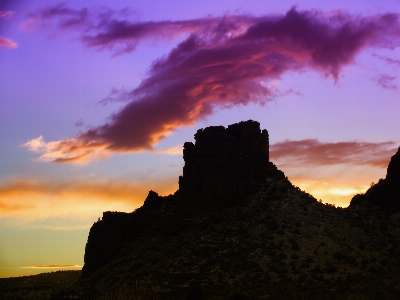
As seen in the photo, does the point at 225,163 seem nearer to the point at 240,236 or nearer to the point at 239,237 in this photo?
the point at 240,236

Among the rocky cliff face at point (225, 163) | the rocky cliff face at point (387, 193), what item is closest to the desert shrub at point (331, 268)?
the rocky cliff face at point (225, 163)

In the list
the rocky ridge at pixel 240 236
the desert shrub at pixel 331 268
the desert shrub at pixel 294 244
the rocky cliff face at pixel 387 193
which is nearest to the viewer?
the rocky ridge at pixel 240 236

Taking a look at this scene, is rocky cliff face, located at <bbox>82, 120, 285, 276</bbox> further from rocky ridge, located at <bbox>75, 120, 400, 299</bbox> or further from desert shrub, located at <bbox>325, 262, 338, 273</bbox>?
desert shrub, located at <bbox>325, 262, 338, 273</bbox>

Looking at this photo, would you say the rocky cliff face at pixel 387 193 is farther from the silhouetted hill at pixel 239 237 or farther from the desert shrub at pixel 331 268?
the desert shrub at pixel 331 268

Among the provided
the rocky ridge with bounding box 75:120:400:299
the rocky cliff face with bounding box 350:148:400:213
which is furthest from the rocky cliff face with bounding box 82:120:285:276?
the rocky cliff face with bounding box 350:148:400:213

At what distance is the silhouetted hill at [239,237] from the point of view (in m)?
57.6

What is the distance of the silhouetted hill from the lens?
2269 inches

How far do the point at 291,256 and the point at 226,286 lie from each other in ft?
28.1

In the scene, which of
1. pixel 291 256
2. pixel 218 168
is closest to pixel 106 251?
pixel 218 168

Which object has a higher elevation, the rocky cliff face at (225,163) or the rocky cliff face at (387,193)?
the rocky cliff face at (225,163)

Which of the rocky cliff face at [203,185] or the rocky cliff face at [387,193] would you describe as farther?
the rocky cliff face at [387,193]

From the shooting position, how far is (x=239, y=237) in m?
66.1

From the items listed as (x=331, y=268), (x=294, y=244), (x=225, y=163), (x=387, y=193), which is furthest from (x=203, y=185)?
(x=387, y=193)

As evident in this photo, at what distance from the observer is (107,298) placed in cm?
5647
